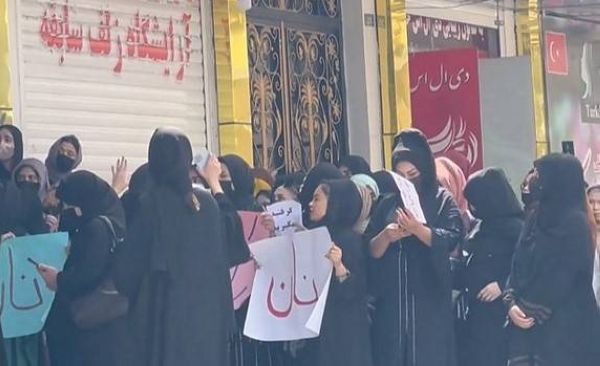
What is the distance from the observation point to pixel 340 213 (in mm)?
9500

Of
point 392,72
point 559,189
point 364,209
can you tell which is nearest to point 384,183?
point 364,209

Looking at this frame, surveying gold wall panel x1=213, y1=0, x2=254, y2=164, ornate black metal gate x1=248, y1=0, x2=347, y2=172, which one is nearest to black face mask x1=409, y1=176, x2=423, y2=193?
gold wall panel x1=213, y1=0, x2=254, y2=164

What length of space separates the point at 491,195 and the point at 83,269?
261 centimetres

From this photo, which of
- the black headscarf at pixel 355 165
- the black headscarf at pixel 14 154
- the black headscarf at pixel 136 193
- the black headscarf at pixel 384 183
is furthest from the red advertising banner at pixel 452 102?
the black headscarf at pixel 136 193

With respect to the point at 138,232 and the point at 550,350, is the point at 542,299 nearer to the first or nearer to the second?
the point at 550,350

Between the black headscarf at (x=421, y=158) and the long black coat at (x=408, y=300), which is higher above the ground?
the black headscarf at (x=421, y=158)

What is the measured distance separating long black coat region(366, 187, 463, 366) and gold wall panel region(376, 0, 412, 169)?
5024 millimetres

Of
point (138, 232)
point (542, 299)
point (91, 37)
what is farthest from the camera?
point (91, 37)

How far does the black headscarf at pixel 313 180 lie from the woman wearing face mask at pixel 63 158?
4.87ft

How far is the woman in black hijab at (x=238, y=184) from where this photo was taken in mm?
9867

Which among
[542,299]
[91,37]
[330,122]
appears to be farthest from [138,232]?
[330,122]

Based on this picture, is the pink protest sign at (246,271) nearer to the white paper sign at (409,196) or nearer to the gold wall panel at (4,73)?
the white paper sign at (409,196)

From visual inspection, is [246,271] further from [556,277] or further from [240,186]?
[556,277]

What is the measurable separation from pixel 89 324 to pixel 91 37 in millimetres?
3773
